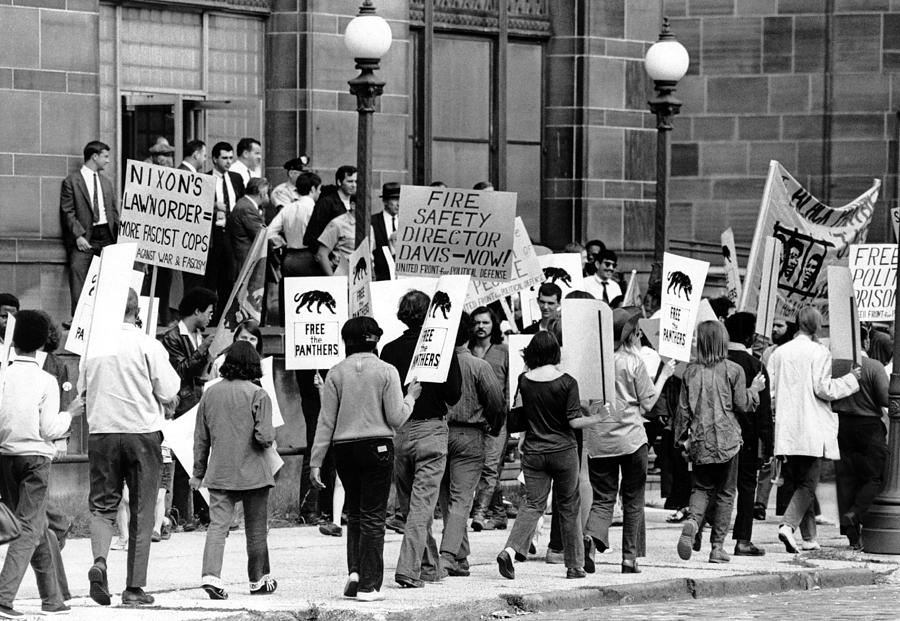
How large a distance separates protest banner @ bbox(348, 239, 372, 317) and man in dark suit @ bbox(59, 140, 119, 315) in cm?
335

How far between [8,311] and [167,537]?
245cm

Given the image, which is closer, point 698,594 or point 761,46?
point 698,594

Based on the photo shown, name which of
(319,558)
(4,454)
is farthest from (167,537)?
(4,454)

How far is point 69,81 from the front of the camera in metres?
18.5

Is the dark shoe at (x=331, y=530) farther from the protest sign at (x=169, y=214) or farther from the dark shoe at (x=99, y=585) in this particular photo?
the dark shoe at (x=99, y=585)

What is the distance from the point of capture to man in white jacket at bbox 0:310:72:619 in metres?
11.4

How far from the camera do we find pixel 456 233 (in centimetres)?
1546

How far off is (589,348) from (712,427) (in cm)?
122

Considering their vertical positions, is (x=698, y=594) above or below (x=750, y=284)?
below

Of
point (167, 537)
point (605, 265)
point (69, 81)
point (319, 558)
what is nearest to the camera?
point (319, 558)

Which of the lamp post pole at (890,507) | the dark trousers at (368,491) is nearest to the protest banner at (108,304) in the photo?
the dark trousers at (368,491)

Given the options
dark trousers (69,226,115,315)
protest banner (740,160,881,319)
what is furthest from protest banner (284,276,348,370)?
protest banner (740,160,881,319)

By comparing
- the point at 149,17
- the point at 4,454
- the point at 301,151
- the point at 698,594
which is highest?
the point at 149,17

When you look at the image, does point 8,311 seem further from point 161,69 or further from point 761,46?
point 761,46
